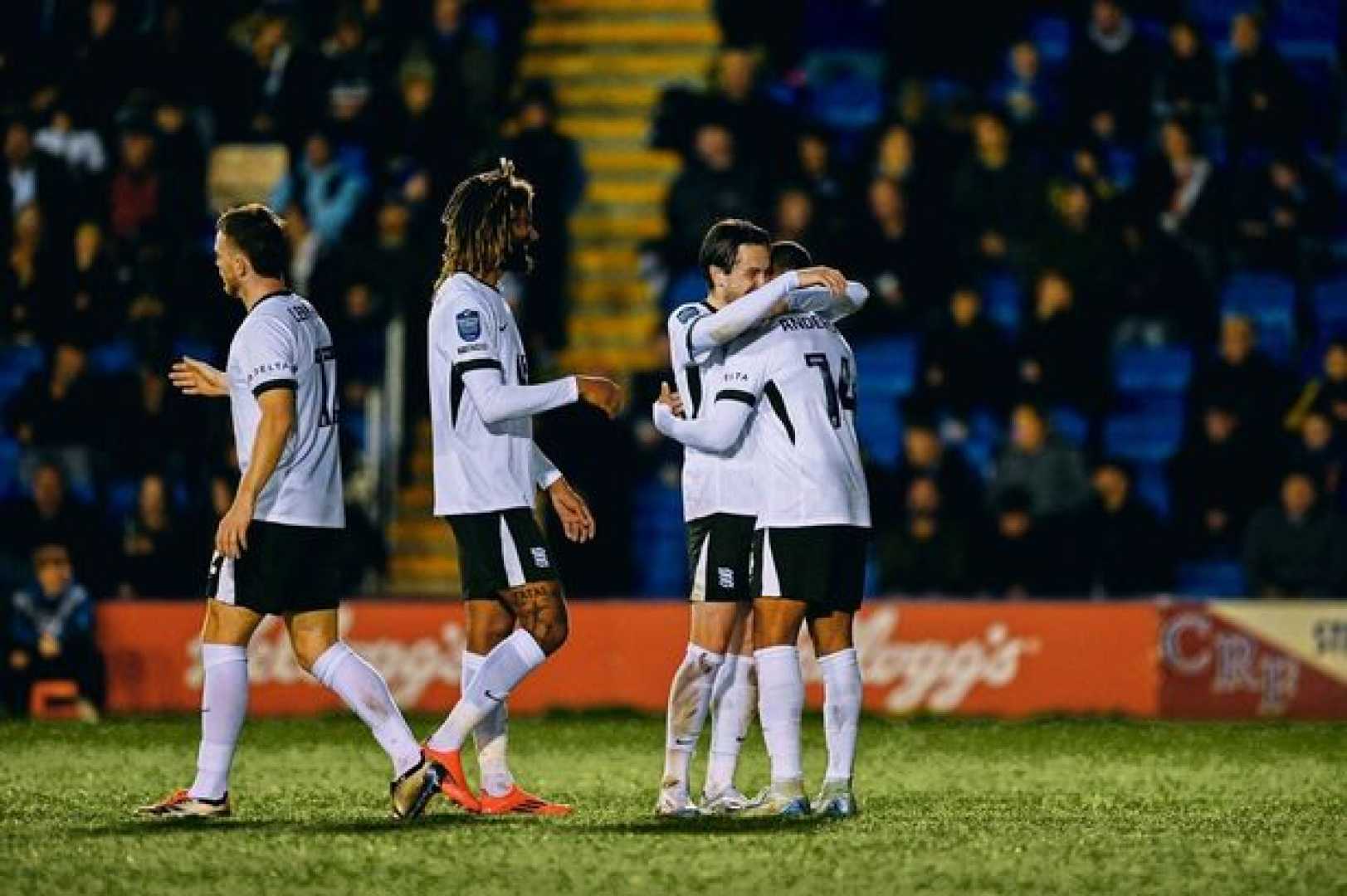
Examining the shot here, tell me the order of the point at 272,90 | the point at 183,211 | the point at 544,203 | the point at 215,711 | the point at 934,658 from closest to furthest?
the point at 215,711 → the point at 934,658 → the point at 544,203 → the point at 183,211 → the point at 272,90

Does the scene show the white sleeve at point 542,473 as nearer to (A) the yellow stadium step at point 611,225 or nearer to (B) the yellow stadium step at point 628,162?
(A) the yellow stadium step at point 611,225

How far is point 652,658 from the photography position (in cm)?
1546

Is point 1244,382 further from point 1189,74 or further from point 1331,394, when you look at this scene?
point 1189,74

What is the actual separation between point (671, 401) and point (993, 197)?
26.9 ft

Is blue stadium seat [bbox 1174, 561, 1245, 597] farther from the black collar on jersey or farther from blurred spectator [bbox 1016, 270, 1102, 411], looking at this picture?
the black collar on jersey

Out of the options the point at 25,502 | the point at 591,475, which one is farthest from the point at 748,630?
the point at 25,502

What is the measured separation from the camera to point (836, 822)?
30.3ft

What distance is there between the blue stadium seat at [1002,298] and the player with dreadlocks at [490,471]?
8878 mm

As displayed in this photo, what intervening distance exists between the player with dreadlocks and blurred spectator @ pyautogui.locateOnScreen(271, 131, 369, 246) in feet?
28.5

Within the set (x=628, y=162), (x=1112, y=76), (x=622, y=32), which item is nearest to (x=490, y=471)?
(x=1112, y=76)

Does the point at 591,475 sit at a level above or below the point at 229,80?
below

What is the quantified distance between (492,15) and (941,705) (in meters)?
6.84

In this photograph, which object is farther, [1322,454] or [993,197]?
[993,197]

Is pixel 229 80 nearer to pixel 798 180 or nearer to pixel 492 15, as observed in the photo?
pixel 492 15
